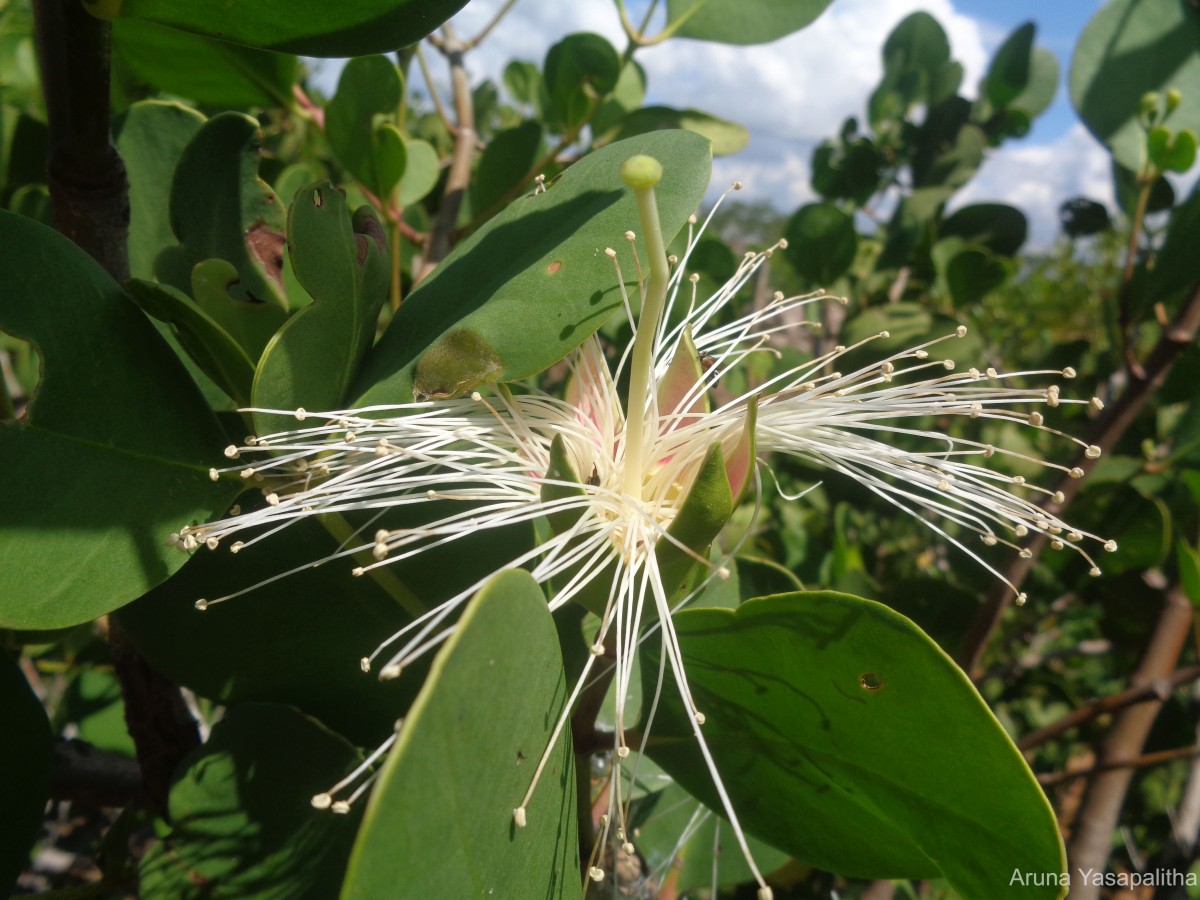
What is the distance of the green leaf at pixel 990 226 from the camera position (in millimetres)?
2160

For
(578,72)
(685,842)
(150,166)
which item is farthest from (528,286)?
(578,72)

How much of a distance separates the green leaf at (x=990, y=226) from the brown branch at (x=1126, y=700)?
1108mm

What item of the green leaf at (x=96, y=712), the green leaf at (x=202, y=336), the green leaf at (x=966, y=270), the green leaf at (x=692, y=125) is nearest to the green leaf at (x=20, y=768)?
the green leaf at (x=202, y=336)

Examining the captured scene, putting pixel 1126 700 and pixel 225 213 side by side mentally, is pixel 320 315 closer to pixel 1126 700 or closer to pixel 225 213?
pixel 225 213

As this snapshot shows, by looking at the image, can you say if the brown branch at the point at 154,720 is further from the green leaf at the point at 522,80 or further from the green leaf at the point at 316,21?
the green leaf at the point at 522,80

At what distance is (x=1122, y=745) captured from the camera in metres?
1.74

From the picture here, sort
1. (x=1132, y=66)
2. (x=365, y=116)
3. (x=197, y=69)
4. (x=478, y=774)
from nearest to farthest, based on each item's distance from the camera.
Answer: (x=478, y=774)
(x=197, y=69)
(x=365, y=116)
(x=1132, y=66)

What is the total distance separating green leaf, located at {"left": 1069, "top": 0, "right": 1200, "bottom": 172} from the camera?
5.49 feet

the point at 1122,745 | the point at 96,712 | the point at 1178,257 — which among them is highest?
the point at 1178,257

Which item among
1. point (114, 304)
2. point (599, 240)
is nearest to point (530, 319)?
point (599, 240)

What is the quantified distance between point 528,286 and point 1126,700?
4.74 feet

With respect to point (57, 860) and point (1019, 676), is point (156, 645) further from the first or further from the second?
point (1019, 676)

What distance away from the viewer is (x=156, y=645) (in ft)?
2.87

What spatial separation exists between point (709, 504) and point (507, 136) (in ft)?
3.45
